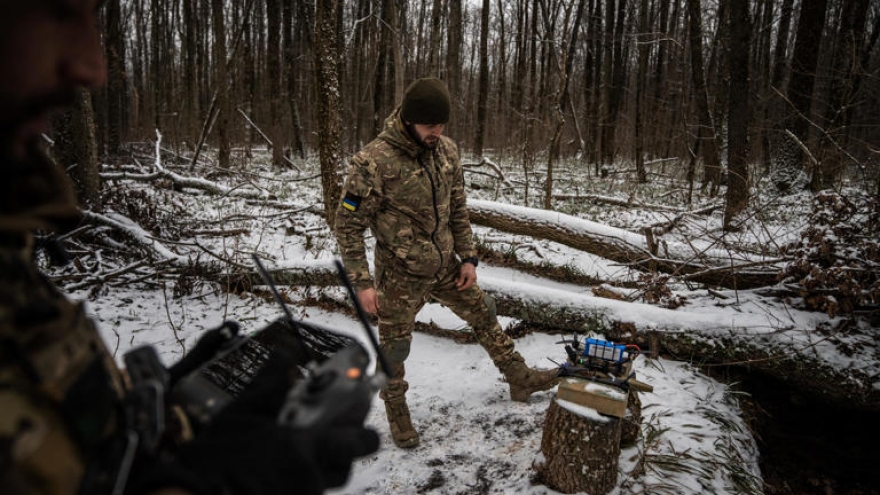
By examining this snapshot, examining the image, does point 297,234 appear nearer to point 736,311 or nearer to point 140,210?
point 140,210

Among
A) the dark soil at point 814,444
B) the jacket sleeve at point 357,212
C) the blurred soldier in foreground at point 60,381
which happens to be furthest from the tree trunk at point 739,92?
the blurred soldier in foreground at point 60,381

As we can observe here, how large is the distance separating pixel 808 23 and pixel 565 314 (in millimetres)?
8289

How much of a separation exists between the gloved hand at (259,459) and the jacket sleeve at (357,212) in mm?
1969

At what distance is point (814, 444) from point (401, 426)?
3.27 metres

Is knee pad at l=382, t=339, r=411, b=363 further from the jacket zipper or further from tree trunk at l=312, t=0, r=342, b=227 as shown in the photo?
tree trunk at l=312, t=0, r=342, b=227

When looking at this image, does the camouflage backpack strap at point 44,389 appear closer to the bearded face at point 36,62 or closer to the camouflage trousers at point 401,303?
the bearded face at point 36,62

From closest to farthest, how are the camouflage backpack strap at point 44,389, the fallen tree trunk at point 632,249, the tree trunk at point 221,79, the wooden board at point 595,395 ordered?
the camouflage backpack strap at point 44,389, the wooden board at point 595,395, the fallen tree trunk at point 632,249, the tree trunk at point 221,79

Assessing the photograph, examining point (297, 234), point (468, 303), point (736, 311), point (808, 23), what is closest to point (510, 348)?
point (468, 303)

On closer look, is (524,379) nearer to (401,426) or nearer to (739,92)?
(401,426)

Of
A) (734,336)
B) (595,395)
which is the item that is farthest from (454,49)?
(595,395)

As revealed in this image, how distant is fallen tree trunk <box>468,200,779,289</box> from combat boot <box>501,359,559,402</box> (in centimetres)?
212

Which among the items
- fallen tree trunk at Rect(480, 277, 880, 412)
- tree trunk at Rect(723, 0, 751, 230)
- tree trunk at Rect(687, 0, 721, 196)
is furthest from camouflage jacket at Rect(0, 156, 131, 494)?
tree trunk at Rect(687, 0, 721, 196)

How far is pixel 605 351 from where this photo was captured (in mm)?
2873

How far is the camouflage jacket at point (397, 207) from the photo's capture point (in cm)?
291
